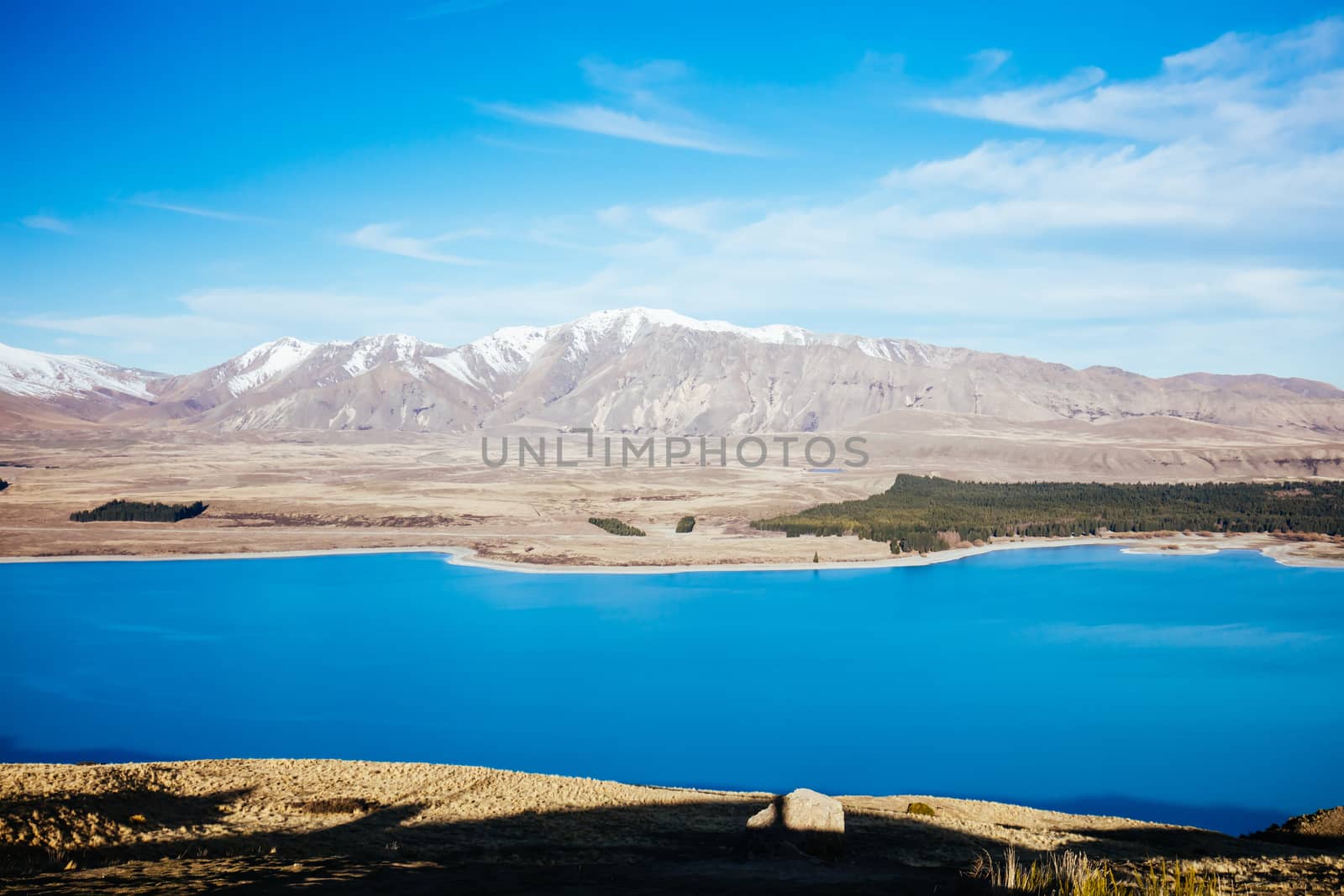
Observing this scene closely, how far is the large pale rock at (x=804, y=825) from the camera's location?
1316 cm

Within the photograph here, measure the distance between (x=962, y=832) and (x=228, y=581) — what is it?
56.8m

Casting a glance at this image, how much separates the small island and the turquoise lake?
59.6 ft

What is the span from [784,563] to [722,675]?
27952 millimetres

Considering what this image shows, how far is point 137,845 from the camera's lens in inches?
499

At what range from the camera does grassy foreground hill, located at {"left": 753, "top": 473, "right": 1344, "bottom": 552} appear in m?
78.8

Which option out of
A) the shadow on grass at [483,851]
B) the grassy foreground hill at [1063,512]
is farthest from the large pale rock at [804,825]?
the grassy foreground hill at [1063,512]

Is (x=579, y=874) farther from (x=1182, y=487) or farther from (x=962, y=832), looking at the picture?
(x=1182, y=487)

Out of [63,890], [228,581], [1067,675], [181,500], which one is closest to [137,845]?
[63,890]

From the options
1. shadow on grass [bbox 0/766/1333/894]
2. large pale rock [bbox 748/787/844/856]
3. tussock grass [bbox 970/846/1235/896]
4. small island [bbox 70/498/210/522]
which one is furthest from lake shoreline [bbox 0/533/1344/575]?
tussock grass [bbox 970/846/1235/896]

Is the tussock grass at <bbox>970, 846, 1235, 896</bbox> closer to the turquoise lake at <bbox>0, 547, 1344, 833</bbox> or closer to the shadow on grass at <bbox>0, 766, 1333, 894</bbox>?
the shadow on grass at <bbox>0, 766, 1333, 894</bbox>

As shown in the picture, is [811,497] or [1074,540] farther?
[811,497]

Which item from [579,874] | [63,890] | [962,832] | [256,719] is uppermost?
[63,890]

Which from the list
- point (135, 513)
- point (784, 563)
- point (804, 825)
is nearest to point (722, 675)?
point (804, 825)

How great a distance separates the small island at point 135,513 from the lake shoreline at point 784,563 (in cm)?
1448
